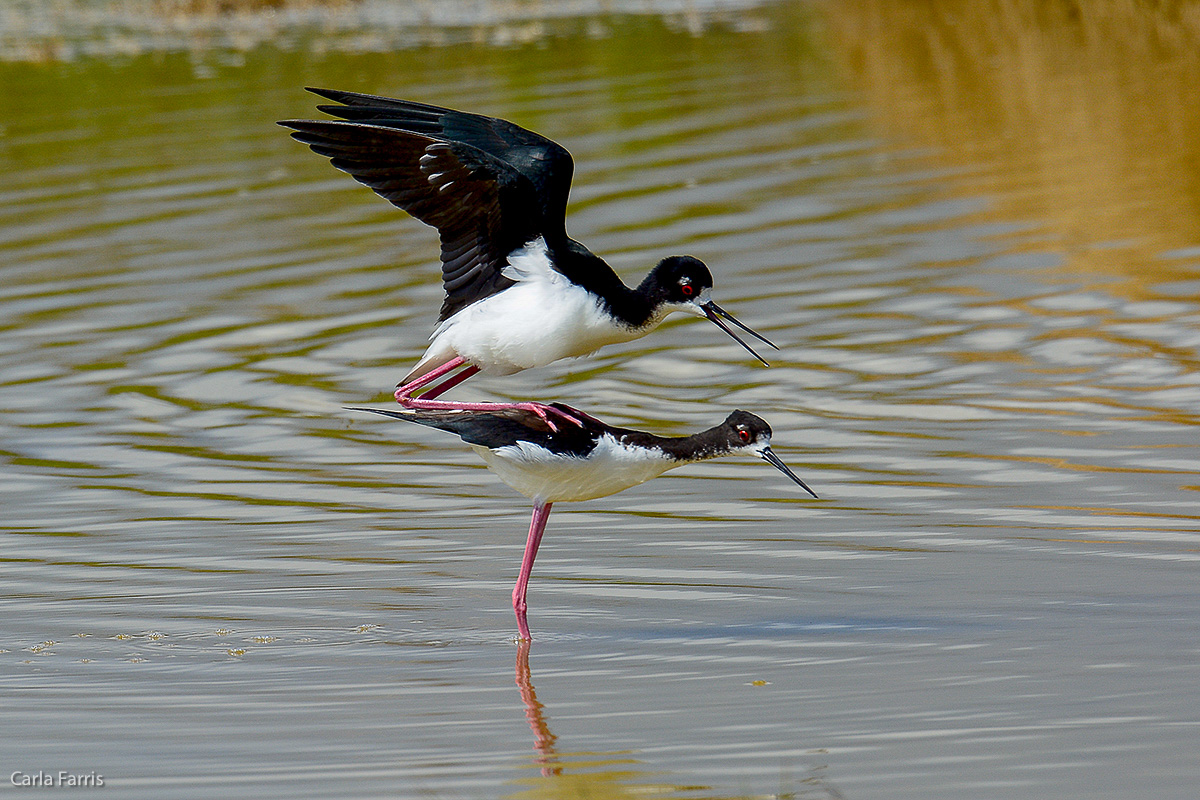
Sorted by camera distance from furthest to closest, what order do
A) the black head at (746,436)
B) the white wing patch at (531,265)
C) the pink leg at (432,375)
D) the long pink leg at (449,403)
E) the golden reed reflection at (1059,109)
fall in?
the golden reed reflection at (1059,109), the pink leg at (432,375), the white wing patch at (531,265), the long pink leg at (449,403), the black head at (746,436)

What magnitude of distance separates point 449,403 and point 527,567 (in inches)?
30.6

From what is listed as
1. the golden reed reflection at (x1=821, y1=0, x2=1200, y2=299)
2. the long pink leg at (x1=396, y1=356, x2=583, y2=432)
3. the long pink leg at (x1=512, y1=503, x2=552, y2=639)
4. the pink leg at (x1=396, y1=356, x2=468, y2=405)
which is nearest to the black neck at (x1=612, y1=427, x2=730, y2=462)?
the long pink leg at (x1=396, y1=356, x2=583, y2=432)

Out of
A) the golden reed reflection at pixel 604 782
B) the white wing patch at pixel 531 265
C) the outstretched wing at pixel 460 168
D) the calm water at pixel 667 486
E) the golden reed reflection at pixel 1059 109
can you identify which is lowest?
the golden reed reflection at pixel 1059 109

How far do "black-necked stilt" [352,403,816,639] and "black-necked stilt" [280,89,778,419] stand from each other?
0.44 metres

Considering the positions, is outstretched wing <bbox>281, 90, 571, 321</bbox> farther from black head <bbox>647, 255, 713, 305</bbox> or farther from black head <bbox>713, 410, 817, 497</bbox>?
black head <bbox>713, 410, 817, 497</bbox>

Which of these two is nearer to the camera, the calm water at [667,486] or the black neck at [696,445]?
the calm water at [667,486]

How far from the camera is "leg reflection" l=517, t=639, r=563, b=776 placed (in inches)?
211

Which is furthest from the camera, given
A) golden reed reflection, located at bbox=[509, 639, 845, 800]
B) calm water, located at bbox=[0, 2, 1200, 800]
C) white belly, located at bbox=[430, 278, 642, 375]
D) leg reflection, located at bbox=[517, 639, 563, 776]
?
white belly, located at bbox=[430, 278, 642, 375]

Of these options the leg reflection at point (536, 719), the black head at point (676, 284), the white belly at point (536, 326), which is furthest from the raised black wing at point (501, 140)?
the leg reflection at point (536, 719)

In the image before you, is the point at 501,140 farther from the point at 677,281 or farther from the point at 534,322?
the point at 677,281

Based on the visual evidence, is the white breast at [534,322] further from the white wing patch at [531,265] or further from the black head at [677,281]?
the black head at [677,281]

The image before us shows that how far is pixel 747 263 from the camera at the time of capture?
12.2 metres

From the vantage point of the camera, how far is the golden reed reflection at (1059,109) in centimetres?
1216

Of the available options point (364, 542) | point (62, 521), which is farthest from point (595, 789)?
point (62, 521)
